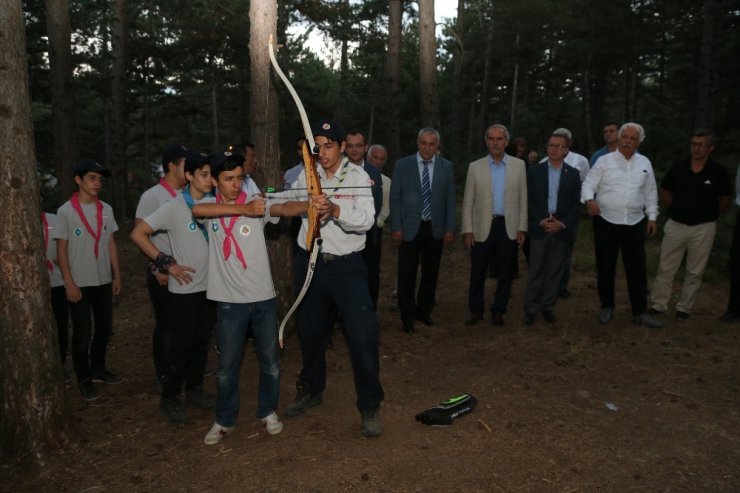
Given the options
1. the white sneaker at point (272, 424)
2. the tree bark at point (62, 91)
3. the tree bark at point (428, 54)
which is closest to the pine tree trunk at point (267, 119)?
the white sneaker at point (272, 424)

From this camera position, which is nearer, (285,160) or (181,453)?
(181,453)

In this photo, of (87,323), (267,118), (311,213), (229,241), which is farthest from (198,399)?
(267,118)

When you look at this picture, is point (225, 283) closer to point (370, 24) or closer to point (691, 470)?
point (691, 470)

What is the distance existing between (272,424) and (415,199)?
371 cm

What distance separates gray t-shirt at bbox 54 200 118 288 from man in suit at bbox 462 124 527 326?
4.38 metres

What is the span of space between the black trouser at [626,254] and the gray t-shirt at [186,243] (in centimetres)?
524

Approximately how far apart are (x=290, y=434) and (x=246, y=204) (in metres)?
1.85

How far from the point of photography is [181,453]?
4160mm

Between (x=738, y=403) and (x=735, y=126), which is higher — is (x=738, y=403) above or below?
below

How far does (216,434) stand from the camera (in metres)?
4.27

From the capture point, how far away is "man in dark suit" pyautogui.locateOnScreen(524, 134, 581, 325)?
734cm

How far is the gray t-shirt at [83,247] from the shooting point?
5129 millimetres

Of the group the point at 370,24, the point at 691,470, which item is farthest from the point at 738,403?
the point at 370,24

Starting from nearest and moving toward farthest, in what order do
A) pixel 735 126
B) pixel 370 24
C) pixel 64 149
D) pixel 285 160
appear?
pixel 64 149, pixel 735 126, pixel 370 24, pixel 285 160
